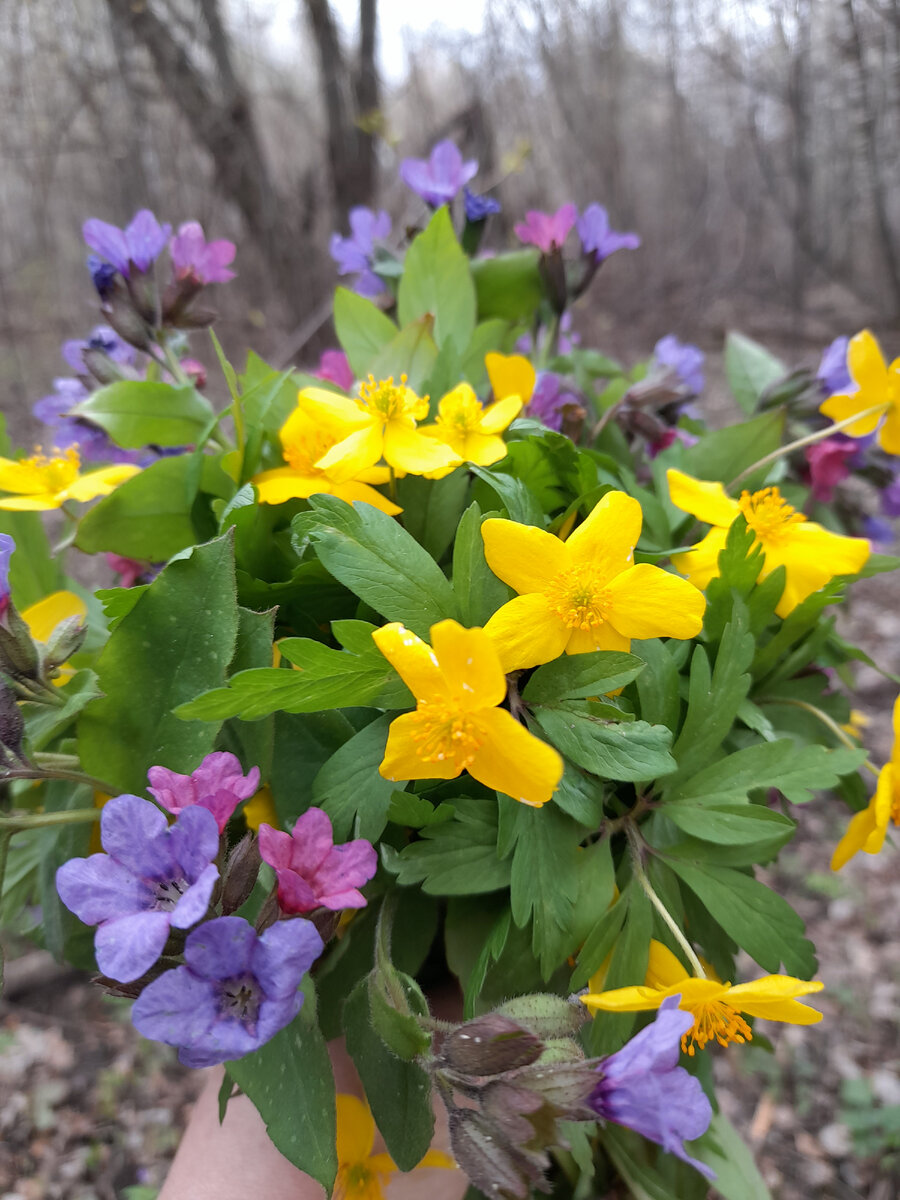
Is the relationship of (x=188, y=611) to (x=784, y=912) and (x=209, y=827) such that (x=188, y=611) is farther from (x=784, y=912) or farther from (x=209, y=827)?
(x=784, y=912)

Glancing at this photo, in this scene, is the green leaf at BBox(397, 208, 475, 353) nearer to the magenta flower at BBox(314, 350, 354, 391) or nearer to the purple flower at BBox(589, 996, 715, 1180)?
the magenta flower at BBox(314, 350, 354, 391)

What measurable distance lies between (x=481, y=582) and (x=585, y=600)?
62 mm

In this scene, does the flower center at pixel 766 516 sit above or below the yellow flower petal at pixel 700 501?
below

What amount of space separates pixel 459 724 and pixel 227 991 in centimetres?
17

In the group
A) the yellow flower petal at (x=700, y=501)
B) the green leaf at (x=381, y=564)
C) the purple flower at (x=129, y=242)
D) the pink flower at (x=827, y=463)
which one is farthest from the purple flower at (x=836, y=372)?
the purple flower at (x=129, y=242)

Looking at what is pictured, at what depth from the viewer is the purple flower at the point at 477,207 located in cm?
81

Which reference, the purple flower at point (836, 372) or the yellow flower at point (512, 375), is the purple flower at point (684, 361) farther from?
the yellow flower at point (512, 375)

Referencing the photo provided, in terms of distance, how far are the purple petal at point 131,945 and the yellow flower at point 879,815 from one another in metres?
0.41

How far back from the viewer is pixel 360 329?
2.31 feet

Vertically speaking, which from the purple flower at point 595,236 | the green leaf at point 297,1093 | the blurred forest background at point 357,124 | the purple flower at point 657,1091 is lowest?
the green leaf at point 297,1093

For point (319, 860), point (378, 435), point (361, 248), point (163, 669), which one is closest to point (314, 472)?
point (378, 435)

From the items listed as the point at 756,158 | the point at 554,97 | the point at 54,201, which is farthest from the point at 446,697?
the point at 756,158

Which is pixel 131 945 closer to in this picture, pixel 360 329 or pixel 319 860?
pixel 319 860

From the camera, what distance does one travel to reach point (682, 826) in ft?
1.63
